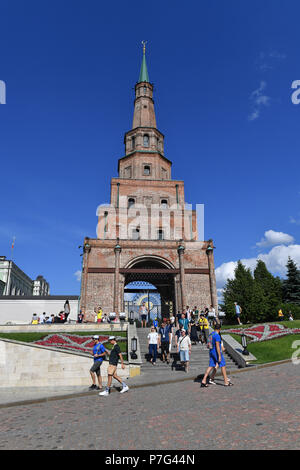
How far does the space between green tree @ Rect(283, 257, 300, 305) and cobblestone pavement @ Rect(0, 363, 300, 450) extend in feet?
104

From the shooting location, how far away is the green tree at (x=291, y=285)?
122 feet

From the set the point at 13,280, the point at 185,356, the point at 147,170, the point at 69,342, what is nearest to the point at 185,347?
the point at 185,356

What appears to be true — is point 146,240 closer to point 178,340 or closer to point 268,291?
point 178,340

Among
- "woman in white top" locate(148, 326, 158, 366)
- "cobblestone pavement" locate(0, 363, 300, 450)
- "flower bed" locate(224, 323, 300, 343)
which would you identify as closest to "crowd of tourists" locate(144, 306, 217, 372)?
"woman in white top" locate(148, 326, 158, 366)

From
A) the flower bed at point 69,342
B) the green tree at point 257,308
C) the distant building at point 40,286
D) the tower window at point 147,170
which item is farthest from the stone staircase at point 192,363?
the distant building at point 40,286

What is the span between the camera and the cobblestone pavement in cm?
453

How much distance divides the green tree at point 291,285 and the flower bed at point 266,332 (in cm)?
2127

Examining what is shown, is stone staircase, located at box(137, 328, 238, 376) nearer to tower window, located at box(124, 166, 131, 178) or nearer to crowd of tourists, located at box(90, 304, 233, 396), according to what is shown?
crowd of tourists, located at box(90, 304, 233, 396)

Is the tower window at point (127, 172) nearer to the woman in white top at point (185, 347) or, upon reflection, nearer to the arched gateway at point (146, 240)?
the arched gateway at point (146, 240)

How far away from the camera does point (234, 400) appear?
691cm

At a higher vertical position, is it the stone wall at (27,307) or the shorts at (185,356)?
the stone wall at (27,307)

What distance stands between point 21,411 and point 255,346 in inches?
446
